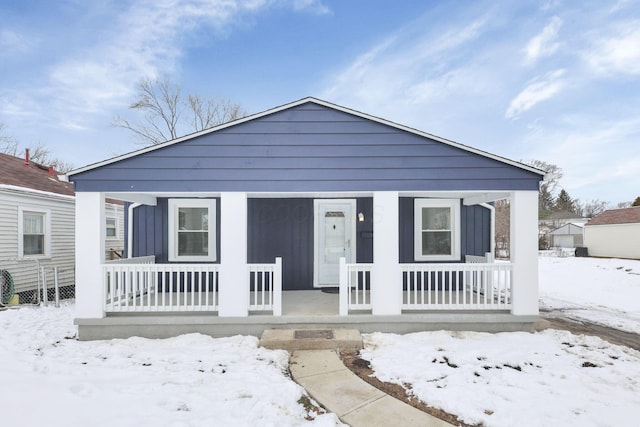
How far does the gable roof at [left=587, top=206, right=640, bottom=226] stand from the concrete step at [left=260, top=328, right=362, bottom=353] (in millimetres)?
21441

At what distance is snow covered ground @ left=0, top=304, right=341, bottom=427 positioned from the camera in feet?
8.81

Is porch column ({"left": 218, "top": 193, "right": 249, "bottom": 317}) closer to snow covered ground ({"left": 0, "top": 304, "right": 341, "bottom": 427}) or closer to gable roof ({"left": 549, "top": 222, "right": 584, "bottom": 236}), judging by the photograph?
snow covered ground ({"left": 0, "top": 304, "right": 341, "bottom": 427})

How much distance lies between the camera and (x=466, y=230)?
6836mm

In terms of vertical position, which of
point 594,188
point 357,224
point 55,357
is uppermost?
point 594,188

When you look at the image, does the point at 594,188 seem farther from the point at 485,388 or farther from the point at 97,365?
the point at 97,365

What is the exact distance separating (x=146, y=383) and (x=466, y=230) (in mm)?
6352

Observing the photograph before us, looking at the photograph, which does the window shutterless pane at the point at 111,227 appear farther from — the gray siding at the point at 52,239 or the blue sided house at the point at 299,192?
the blue sided house at the point at 299,192

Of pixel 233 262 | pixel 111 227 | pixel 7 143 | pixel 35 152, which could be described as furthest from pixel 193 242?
pixel 35 152

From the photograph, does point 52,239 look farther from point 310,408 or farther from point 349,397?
point 349,397

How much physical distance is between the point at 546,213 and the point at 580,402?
1313 inches

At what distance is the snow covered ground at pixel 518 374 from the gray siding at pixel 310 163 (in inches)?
92.1

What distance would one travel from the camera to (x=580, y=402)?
2.94m

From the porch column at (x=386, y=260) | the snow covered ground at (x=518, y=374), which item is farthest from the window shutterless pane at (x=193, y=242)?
the snow covered ground at (x=518, y=374)

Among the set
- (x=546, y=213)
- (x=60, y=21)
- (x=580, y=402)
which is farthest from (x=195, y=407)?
(x=546, y=213)
